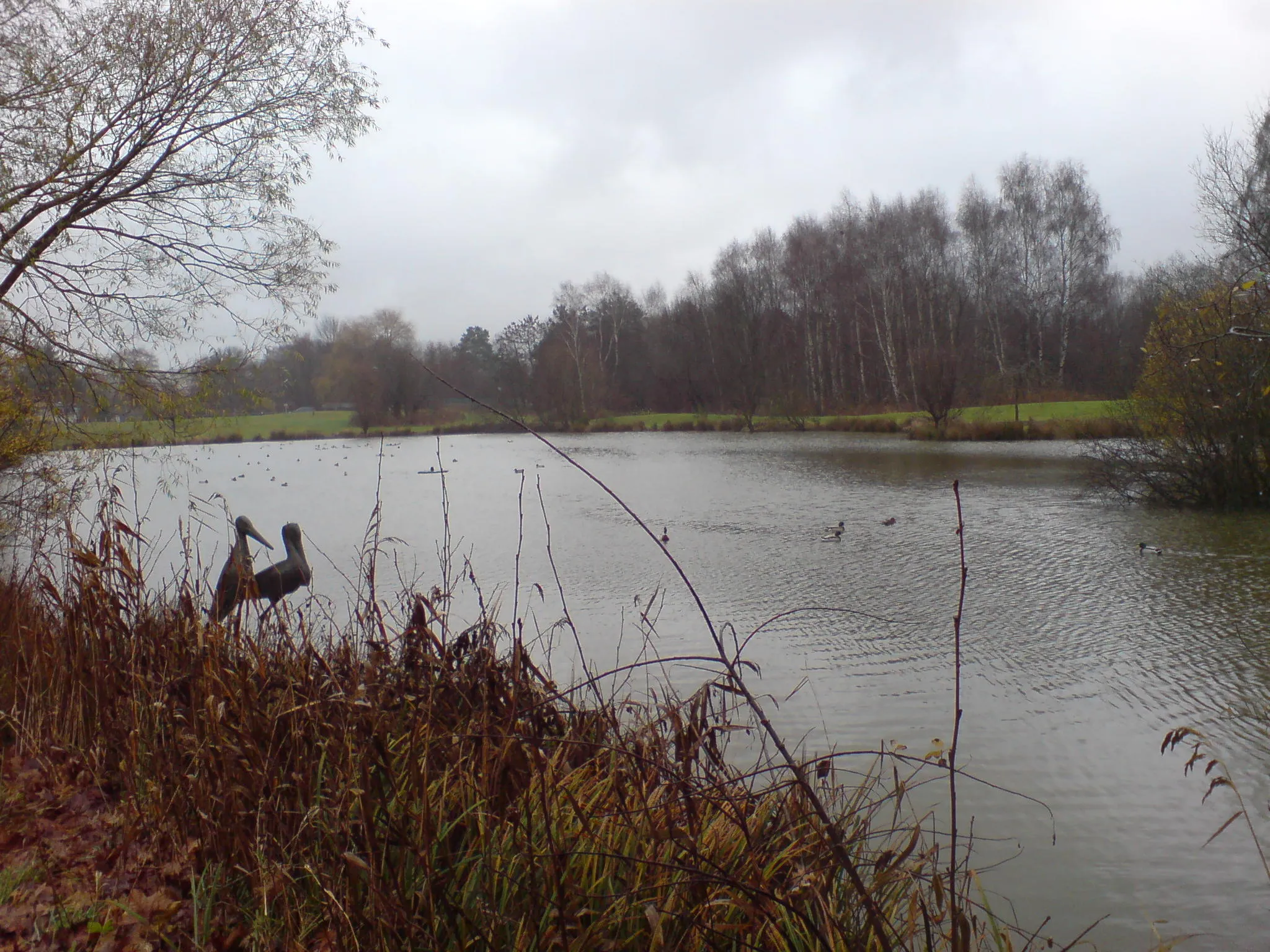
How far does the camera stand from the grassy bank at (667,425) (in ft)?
25.4

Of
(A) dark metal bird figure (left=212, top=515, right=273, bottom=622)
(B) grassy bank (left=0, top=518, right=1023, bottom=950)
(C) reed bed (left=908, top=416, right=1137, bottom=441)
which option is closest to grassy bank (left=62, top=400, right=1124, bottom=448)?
(C) reed bed (left=908, top=416, right=1137, bottom=441)

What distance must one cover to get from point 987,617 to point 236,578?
5.18 meters

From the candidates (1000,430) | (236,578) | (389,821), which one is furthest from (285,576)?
(1000,430)

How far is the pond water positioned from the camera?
11.0 ft

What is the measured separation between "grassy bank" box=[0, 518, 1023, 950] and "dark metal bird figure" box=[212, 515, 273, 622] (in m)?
0.20

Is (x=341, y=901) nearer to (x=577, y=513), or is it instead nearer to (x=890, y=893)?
(x=890, y=893)

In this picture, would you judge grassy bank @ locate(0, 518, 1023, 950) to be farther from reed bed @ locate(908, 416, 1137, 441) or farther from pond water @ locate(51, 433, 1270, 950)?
reed bed @ locate(908, 416, 1137, 441)

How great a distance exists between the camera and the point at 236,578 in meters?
4.66

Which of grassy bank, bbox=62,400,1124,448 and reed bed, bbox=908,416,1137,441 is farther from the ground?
grassy bank, bbox=62,400,1124,448

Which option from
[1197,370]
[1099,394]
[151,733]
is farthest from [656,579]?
[1099,394]

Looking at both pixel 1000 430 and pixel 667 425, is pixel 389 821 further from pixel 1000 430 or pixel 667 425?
pixel 667 425

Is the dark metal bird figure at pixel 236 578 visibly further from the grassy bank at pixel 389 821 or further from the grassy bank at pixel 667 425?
the grassy bank at pixel 667 425

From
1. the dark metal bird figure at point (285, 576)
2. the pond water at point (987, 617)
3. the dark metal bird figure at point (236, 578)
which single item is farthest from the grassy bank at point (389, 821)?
the dark metal bird figure at point (285, 576)

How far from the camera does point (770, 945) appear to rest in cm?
196
